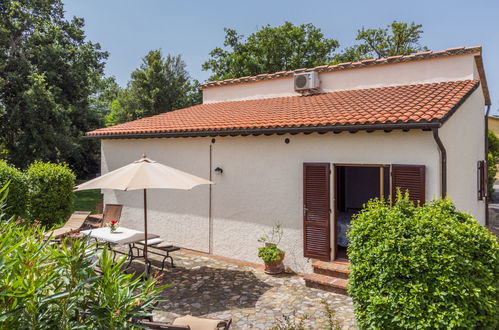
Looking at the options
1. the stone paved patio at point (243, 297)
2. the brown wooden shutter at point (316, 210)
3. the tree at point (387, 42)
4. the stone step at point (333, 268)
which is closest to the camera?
the stone paved patio at point (243, 297)

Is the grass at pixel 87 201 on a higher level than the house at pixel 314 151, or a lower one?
lower

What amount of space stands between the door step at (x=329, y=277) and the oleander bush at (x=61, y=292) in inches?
208

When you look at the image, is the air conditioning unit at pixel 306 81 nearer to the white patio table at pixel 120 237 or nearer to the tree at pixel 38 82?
the white patio table at pixel 120 237

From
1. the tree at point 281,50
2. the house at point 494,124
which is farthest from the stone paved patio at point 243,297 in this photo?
the house at point 494,124

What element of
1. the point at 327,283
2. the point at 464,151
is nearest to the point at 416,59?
the point at 464,151

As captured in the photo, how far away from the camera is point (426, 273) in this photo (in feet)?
15.5

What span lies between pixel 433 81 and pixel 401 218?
843 centimetres

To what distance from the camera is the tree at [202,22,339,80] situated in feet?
118

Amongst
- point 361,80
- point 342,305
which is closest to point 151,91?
point 361,80

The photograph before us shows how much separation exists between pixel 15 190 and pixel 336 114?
11807 mm

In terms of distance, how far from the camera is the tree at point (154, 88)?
35656 millimetres

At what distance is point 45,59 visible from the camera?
2341 centimetres

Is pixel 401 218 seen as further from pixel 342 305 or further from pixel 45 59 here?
pixel 45 59

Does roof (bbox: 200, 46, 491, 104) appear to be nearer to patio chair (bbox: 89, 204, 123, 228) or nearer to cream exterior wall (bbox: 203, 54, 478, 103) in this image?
cream exterior wall (bbox: 203, 54, 478, 103)
